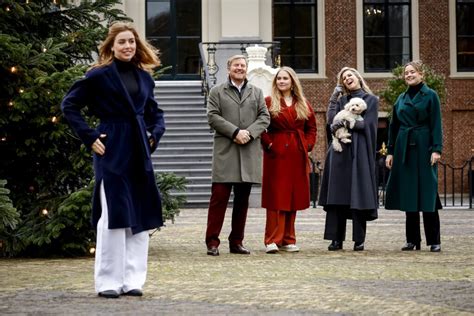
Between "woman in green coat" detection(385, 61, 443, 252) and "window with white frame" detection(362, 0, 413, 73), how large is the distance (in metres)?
22.7

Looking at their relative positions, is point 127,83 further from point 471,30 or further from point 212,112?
point 471,30

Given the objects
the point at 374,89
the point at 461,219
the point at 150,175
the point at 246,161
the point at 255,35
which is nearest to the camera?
the point at 150,175

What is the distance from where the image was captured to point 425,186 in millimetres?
11773

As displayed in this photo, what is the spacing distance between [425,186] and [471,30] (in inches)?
948

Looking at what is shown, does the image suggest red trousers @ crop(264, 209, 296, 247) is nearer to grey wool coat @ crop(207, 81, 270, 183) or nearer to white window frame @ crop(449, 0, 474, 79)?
grey wool coat @ crop(207, 81, 270, 183)

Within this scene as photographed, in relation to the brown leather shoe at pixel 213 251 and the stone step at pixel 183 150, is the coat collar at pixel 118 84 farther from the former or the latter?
the stone step at pixel 183 150

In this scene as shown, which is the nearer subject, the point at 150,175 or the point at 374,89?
the point at 150,175

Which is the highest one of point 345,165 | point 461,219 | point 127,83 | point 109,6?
point 109,6

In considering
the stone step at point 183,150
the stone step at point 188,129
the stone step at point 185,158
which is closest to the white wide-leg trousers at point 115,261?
the stone step at point 185,158

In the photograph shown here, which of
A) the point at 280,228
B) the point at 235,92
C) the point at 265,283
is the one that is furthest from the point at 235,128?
the point at 265,283

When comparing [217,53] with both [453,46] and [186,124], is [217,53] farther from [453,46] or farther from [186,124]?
[453,46]

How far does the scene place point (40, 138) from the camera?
10852 millimetres

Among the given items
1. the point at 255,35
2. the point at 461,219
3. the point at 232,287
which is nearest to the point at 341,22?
the point at 255,35

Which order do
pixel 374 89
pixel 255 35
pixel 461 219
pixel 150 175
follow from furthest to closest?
pixel 374 89 → pixel 255 35 → pixel 461 219 → pixel 150 175
